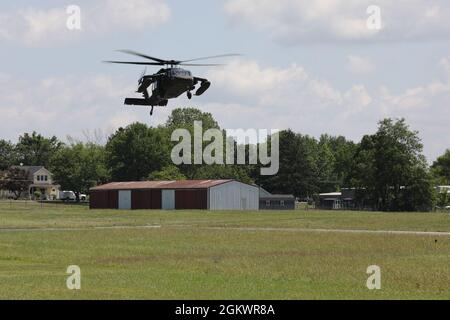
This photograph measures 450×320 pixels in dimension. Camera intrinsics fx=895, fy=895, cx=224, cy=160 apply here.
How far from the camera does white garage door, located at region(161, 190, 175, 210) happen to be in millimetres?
129625

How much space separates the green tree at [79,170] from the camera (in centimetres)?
17962

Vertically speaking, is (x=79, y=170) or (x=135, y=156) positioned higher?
(x=135, y=156)

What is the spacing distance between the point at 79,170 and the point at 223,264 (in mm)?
147197

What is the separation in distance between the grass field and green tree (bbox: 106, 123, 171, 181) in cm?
11185

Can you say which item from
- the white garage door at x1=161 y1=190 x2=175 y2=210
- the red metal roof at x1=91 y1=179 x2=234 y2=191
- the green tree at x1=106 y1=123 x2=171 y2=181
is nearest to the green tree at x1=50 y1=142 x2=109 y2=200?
the green tree at x1=106 y1=123 x2=171 y2=181

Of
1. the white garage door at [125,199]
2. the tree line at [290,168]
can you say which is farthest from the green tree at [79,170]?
the white garage door at [125,199]

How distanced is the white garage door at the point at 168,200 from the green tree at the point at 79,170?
165ft

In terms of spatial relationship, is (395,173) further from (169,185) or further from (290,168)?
(169,185)

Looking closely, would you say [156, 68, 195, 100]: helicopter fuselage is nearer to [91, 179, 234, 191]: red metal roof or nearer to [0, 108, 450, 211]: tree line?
[91, 179, 234, 191]: red metal roof

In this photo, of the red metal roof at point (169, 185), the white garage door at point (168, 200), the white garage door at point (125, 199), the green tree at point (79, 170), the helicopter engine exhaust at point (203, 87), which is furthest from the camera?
the green tree at point (79, 170)

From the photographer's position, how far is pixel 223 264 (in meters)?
36.0

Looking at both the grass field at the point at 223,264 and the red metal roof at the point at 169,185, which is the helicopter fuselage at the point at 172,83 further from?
the red metal roof at the point at 169,185

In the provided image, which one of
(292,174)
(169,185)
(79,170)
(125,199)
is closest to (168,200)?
(169,185)

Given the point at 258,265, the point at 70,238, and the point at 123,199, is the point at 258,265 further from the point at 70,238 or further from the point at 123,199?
the point at 123,199
